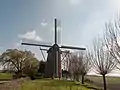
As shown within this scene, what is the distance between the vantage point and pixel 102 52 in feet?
88.9

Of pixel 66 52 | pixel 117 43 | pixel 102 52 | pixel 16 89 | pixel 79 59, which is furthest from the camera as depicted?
pixel 66 52

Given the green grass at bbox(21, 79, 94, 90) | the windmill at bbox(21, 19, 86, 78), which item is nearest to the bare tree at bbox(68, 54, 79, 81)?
the windmill at bbox(21, 19, 86, 78)

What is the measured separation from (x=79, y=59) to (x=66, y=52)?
862 cm

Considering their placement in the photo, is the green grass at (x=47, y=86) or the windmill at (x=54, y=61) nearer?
the green grass at (x=47, y=86)

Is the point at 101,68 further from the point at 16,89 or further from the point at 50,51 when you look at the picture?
the point at 50,51

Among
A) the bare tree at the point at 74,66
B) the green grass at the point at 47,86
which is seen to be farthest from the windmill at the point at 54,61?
the green grass at the point at 47,86

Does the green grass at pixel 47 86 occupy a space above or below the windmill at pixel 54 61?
below

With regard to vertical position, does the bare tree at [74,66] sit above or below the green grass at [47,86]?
above

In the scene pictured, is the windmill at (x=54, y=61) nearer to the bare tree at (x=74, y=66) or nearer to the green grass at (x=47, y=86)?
the bare tree at (x=74, y=66)

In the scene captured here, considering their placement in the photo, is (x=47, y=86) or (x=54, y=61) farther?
(x=54, y=61)

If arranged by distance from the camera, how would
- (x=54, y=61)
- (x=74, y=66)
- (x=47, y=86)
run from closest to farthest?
(x=47, y=86)
(x=54, y=61)
(x=74, y=66)

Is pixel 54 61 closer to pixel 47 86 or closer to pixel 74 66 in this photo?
pixel 74 66

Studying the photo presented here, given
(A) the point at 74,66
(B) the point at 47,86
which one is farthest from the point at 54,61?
(B) the point at 47,86

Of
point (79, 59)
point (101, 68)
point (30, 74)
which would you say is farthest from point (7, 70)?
point (101, 68)
